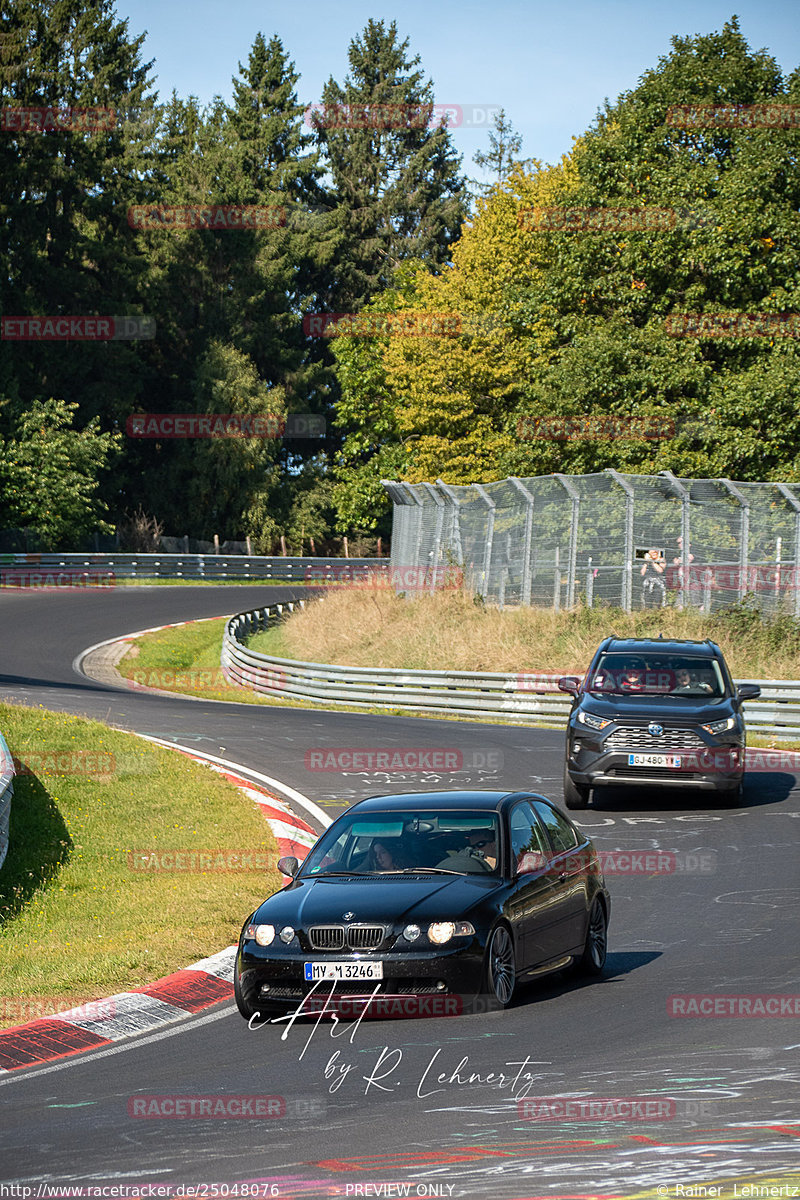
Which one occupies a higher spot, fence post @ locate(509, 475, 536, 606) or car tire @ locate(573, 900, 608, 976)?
fence post @ locate(509, 475, 536, 606)

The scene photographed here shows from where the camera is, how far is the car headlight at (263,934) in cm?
838

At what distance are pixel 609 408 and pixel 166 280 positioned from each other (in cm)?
4230

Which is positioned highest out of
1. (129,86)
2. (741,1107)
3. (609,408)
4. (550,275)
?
(129,86)

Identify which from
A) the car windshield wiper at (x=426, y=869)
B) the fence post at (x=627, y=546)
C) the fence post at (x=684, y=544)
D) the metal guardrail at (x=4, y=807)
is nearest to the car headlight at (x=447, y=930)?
the car windshield wiper at (x=426, y=869)

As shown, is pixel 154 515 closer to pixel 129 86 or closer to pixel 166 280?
pixel 166 280

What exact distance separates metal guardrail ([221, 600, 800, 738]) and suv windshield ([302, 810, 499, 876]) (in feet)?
52.9

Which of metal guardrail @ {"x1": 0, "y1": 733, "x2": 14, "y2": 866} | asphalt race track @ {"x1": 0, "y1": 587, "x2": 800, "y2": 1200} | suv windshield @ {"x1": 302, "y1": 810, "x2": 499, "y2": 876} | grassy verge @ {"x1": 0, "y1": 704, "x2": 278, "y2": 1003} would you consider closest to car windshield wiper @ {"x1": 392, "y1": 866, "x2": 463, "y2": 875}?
suv windshield @ {"x1": 302, "y1": 810, "x2": 499, "y2": 876}

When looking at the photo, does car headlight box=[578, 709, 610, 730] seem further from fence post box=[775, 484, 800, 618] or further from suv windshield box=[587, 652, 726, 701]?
fence post box=[775, 484, 800, 618]

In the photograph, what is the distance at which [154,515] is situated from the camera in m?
76.4

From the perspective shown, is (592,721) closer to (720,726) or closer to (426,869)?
(720,726)

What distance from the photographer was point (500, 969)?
8500 mm

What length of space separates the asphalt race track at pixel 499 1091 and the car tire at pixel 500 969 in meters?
0.12

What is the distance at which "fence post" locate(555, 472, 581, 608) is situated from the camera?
3161 centimetres

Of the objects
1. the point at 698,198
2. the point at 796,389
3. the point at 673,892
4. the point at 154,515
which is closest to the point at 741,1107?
the point at 673,892
